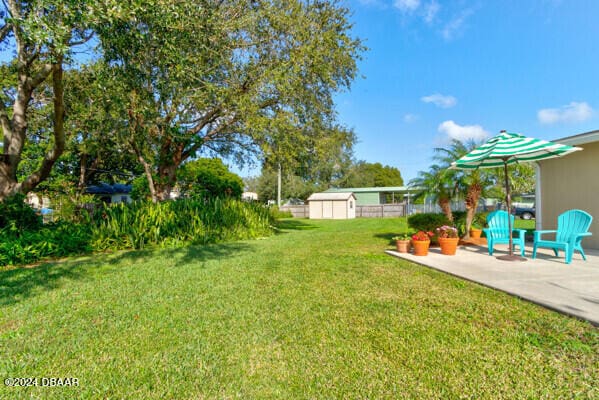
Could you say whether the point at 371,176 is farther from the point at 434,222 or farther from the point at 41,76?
the point at 41,76

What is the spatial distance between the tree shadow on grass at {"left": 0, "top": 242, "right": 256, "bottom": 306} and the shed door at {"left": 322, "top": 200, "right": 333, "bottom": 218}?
19.3 m

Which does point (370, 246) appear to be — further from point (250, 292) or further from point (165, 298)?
point (165, 298)

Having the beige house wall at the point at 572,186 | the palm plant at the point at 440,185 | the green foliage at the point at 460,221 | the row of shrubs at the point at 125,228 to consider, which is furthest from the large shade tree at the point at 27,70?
the beige house wall at the point at 572,186

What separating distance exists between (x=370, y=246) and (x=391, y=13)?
28.8 ft

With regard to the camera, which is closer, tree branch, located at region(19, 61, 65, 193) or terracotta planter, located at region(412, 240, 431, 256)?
terracotta planter, located at region(412, 240, 431, 256)

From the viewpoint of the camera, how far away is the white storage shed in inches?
1055

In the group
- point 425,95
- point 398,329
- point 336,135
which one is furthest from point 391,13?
point 398,329

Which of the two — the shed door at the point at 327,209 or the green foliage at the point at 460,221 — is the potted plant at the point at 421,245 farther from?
the shed door at the point at 327,209

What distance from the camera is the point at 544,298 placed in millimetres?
3338

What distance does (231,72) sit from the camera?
955 centimetres

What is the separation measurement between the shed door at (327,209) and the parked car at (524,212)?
14.5m

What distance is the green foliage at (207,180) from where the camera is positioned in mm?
15961

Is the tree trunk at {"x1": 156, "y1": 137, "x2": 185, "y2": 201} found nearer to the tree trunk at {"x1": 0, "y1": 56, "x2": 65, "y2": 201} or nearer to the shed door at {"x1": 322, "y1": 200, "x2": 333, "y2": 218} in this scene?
the tree trunk at {"x1": 0, "y1": 56, "x2": 65, "y2": 201}

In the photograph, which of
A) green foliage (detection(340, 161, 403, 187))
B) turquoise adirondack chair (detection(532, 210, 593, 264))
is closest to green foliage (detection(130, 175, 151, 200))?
turquoise adirondack chair (detection(532, 210, 593, 264))
